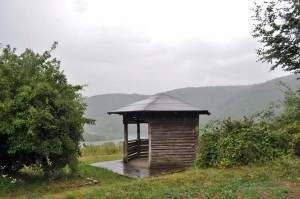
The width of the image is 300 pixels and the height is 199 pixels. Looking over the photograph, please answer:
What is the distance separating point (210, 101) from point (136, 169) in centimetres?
17223

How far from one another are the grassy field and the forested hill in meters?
119

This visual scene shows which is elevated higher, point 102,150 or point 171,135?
point 171,135

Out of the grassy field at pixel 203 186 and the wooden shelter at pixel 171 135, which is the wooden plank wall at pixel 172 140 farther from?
the grassy field at pixel 203 186

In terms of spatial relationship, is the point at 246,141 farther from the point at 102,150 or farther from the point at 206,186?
the point at 102,150

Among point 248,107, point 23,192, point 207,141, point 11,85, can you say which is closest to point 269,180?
point 207,141

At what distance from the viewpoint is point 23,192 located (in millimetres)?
10211

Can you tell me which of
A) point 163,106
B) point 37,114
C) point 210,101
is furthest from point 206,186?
point 210,101

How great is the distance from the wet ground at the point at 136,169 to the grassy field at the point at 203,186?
2.42 m

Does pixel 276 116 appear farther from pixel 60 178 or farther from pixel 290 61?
pixel 60 178

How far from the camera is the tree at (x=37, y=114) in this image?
1073cm

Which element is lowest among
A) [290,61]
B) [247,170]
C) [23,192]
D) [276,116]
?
[23,192]

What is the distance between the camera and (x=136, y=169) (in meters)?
14.6

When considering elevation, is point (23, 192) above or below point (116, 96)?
below

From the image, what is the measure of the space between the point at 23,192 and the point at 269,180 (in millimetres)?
7584
